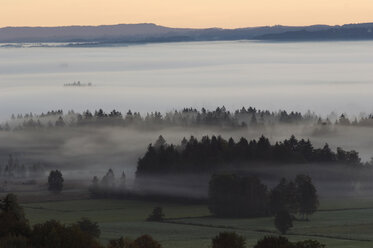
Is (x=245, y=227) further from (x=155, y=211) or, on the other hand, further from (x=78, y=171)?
(x=78, y=171)

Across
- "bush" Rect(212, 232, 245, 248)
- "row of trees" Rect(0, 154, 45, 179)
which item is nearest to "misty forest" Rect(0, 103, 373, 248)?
"bush" Rect(212, 232, 245, 248)

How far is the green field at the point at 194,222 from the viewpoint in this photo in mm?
73812

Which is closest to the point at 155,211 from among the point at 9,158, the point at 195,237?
the point at 195,237

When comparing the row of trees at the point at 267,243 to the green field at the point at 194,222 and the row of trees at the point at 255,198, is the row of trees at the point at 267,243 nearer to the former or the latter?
the green field at the point at 194,222

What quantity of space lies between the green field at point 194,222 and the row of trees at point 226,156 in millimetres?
20996

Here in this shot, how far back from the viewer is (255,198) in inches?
3819

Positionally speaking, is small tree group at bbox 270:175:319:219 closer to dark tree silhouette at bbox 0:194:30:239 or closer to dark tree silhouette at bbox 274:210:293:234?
dark tree silhouette at bbox 274:210:293:234

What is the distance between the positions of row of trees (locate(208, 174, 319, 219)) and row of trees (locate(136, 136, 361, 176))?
62.1 ft

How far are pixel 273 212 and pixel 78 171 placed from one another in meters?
51.7

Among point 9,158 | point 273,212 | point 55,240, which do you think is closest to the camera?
point 55,240

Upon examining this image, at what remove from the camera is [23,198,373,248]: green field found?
7381cm

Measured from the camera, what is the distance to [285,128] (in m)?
189

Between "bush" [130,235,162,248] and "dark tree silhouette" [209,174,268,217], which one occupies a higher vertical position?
"bush" [130,235,162,248]

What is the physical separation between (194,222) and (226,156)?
125 ft
